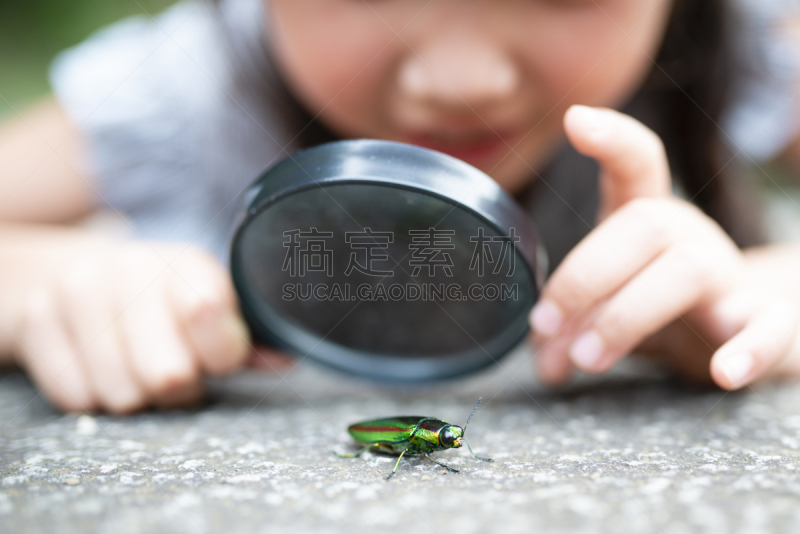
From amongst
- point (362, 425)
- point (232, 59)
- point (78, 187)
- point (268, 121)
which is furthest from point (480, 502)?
point (78, 187)

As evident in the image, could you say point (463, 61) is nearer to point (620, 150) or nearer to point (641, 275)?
point (620, 150)

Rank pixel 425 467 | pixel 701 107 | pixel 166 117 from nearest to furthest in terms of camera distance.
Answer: pixel 425 467 → pixel 701 107 → pixel 166 117

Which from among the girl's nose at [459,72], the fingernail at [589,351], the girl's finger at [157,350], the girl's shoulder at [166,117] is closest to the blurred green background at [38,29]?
the girl's shoulder at [166,117]

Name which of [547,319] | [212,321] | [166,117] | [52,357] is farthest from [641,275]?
[166,117]

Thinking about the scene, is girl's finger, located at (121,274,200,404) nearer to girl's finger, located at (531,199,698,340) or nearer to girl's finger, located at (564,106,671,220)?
girl's finger, located at (531,199,698,340)

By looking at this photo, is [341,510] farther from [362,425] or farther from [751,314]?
[751,314]

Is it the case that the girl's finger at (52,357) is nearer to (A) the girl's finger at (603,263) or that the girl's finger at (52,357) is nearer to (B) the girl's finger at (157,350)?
(B) the girl's finger at (157,350)

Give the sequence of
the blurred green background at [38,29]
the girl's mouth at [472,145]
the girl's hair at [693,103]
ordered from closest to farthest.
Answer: the girl's mouth at [472,145]
the girl's hair at [693,103]
the blurred green background at [38,29]
